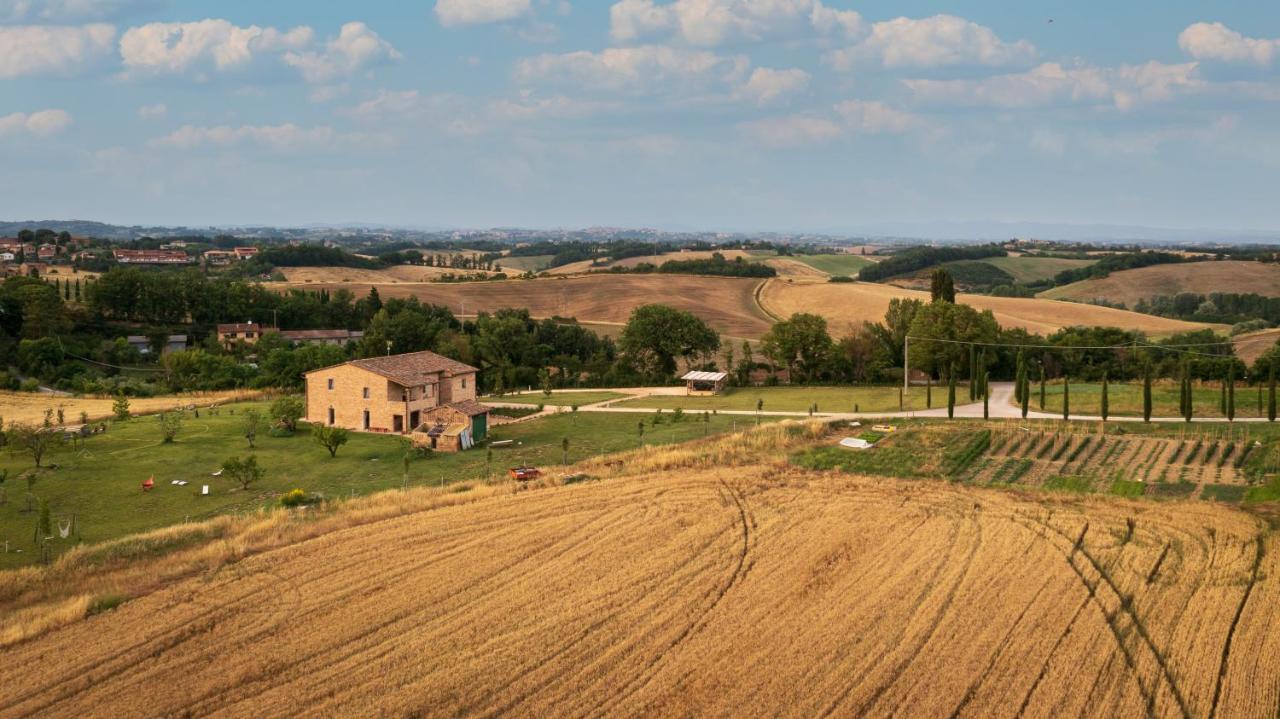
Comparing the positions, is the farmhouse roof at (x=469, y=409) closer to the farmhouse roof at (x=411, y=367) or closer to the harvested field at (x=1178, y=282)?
the farmhouse roof at (x=411, y=367)

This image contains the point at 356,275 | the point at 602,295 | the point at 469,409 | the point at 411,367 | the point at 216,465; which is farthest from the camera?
the point at 356,275

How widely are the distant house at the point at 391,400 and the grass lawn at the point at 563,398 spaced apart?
8.63 metres

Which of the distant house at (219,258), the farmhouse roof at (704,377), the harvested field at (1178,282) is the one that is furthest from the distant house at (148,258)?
the harvested field at (1178,282)

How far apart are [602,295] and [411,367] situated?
224 ft

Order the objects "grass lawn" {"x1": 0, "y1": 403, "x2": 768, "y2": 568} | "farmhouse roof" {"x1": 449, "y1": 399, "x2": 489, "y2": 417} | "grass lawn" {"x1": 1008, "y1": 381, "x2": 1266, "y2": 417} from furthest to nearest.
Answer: "grass lawn" {"x1": 1008, "y1": 381, "x2": 1266, "y2": 417} < "farmhouse roof" {"x1": 449, "y1": 399, "x2": 489, "y2": 417} < "grass lawn" {"x1": 0, "y1": 403, "x2": 768, "y2": 568}

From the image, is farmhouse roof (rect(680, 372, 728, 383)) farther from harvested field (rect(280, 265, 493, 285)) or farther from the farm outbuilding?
harvested field (rect(280, 265, 493, 285))

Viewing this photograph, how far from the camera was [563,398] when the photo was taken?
199 feet

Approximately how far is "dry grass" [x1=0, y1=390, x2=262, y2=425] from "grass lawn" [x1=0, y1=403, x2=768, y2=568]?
5.13 m

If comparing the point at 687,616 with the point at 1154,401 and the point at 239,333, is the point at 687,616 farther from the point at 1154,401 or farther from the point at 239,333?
the point at 239,333

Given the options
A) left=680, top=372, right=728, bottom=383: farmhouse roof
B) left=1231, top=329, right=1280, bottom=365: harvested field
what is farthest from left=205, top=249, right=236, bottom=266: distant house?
left=1231, top=329, right=1280, bottom=365: harvested field

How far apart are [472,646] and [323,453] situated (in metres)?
23.9

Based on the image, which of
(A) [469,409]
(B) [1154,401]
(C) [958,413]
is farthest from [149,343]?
(B) [1154,401]

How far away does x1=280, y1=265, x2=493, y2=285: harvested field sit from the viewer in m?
136

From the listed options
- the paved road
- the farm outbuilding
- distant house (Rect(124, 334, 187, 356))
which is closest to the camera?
the paved road
